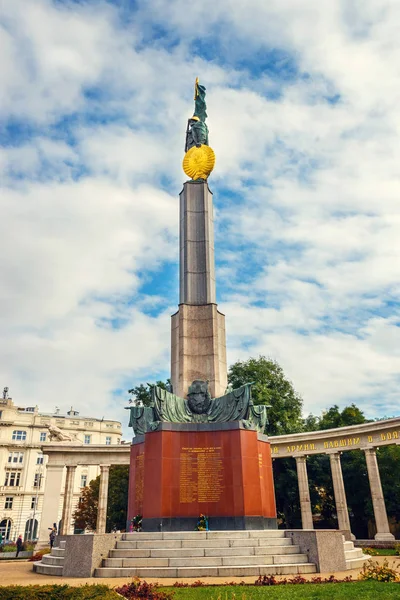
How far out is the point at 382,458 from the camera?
1638 inches

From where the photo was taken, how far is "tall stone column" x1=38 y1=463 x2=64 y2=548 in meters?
37.5

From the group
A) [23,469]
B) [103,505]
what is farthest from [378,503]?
[23,469]

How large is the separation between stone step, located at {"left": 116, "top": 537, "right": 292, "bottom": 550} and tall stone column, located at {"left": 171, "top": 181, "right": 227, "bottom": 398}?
704 cm

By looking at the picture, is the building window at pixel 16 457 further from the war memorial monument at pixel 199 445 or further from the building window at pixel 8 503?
the war memorial monument at pixel 199 445

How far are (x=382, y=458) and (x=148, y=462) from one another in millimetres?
29396


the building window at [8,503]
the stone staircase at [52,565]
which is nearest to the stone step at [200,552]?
the stone staircase at [52,565]

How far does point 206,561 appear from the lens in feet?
49.2

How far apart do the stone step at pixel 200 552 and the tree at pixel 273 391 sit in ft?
100

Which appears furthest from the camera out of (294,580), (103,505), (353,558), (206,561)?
(103,505)

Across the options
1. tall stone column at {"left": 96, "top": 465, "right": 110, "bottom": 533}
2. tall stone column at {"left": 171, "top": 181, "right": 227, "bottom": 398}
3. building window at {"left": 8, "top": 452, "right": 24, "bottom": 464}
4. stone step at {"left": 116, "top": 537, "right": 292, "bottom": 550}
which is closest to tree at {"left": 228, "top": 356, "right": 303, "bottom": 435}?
tall stone column at {"left": 96, "top": 465, "right": 110, "bottom": 533}

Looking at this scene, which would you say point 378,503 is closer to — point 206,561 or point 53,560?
point 206,561

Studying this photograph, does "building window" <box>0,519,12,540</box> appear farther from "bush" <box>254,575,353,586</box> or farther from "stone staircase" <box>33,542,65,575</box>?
"bush" <box>254,575,353,586</box>

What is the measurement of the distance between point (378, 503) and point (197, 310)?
19.4 meters

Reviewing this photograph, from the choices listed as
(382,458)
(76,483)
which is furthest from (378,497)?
(76,483)
